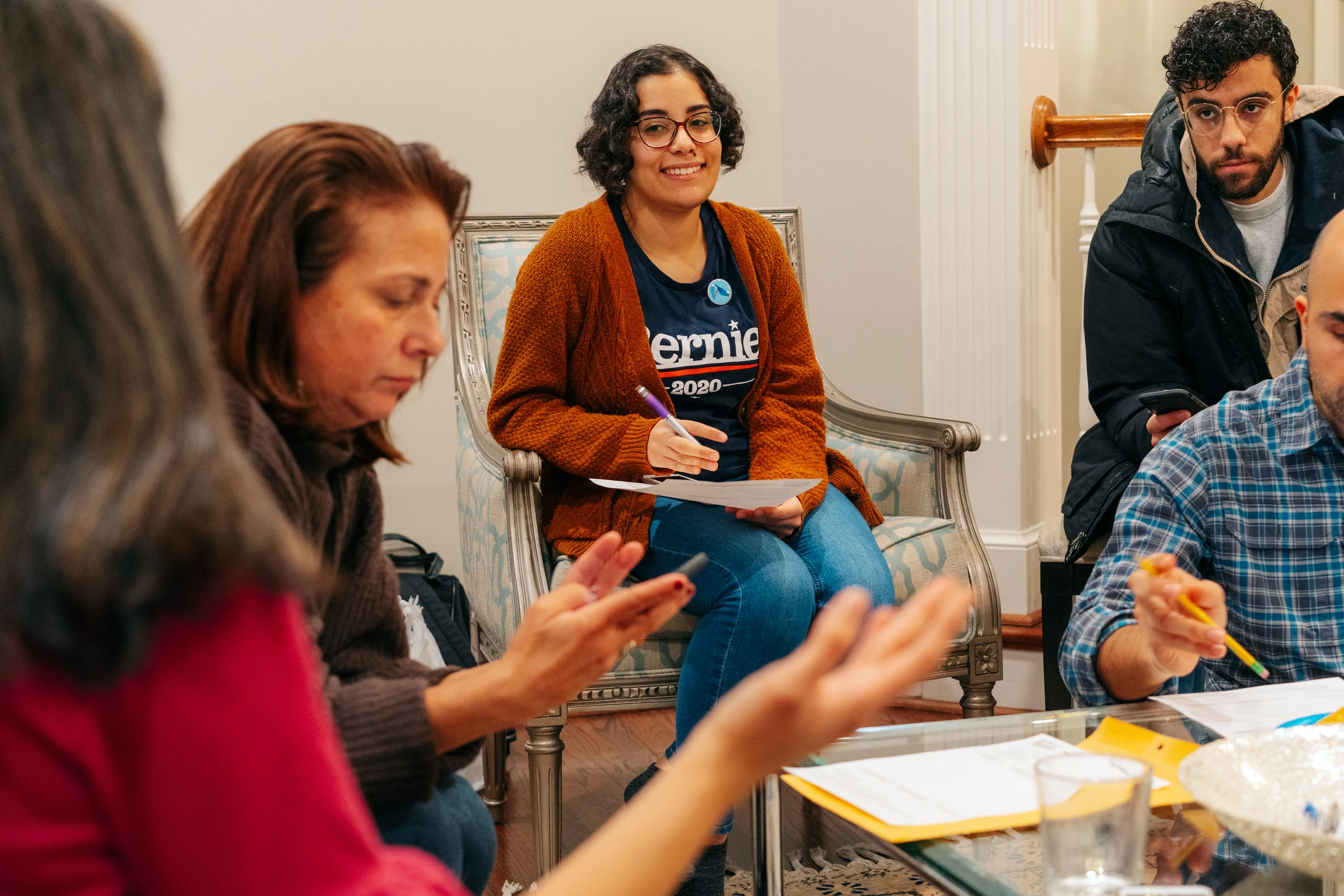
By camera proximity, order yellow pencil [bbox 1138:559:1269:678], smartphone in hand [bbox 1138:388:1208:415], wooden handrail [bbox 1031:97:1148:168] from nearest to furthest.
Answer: yellow pencil [bbox 1138:559:1269:678]
smartphone in hand [bbox 1138:388:1208:415]
wooden handrail [bbox 1031:97:1148:168]

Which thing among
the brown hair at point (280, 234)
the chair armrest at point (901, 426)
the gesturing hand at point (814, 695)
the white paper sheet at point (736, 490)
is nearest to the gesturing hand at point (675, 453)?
the white paper sheet at point (736, 490)

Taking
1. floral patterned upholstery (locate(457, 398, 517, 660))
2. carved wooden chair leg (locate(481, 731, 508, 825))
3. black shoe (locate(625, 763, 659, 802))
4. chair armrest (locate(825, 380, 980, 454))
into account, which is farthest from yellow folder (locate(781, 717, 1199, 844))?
carved wooden chair leg (locate(481, 731, 508, 825))

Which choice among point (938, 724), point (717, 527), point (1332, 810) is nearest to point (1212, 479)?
point (938, 724)

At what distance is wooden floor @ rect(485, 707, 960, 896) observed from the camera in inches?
78.7

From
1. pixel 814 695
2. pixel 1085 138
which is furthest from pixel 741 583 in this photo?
pixel 1085 138

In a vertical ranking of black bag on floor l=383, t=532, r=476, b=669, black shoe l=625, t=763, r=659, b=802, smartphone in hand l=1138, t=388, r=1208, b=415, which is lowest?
black shoe l=625, t=763, r=659, b=802

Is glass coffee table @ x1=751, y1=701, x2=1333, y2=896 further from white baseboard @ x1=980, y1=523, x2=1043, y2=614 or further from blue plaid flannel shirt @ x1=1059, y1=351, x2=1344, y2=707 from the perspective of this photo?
white baseboard @ x1=980, y1=523, x2=1043, y2=614

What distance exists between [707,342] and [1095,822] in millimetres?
1303

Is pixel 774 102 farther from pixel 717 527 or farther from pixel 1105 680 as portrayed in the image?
pixel 1105 680

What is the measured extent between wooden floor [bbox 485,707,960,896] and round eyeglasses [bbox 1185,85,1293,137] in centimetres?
117

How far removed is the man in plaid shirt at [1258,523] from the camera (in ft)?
4.27

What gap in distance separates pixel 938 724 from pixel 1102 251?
127 cm

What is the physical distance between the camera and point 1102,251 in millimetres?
2217

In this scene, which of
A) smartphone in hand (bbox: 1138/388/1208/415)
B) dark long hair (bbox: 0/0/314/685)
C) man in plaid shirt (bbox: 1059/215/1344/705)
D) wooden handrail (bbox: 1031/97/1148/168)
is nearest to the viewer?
dark long hair (bbox: 0/0/314/685)
